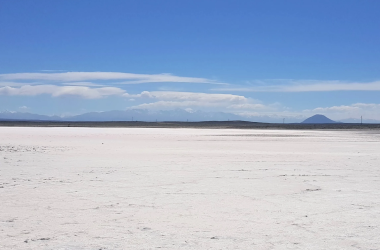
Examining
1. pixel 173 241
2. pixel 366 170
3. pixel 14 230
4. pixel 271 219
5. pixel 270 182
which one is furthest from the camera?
pixel 366 170

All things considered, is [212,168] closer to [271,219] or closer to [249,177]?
[249,177]

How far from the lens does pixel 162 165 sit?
15.7m

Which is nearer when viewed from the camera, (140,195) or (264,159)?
(140,195)

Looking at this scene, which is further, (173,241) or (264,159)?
(264,159)

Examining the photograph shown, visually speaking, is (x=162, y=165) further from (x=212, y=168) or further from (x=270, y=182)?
(x=270, y=182)

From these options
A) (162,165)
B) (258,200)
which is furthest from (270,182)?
(162,165)

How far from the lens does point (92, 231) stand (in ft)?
21.9

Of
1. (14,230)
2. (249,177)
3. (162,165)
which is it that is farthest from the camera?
(162,165)

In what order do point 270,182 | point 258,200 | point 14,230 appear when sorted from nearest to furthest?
1. point 14,230
2. point 258,200
3. point 270,182

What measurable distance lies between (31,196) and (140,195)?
2287mm

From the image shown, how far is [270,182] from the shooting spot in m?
11.8

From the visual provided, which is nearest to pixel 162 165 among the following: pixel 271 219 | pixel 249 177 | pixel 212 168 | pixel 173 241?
pixel 212 168

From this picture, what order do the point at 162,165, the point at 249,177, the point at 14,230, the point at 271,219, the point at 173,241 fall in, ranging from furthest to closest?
1. the point at 162,165
2. the point at 249,177
3. the point at 271,219
4. the point at 14,230
5. the point at 173,241

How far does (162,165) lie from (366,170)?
6.84m
